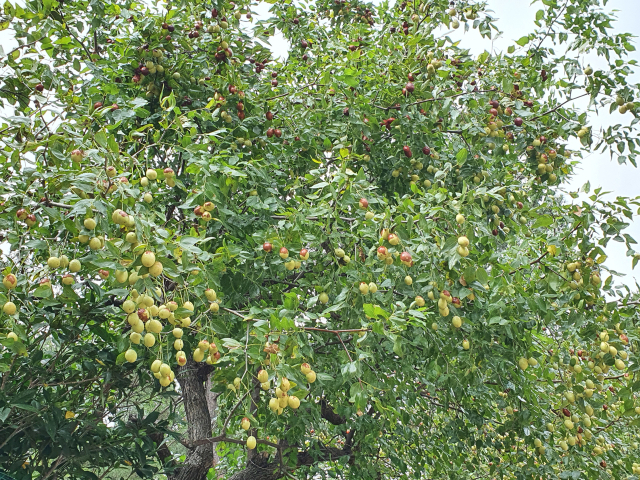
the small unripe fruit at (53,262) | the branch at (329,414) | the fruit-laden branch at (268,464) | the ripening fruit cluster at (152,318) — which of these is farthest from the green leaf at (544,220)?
the branch at (329,414)

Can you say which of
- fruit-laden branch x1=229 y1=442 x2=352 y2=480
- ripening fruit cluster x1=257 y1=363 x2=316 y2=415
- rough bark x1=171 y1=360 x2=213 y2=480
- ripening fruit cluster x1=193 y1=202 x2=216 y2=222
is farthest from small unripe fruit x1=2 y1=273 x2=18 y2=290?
fruit-laden branch x1=229 y1=442 x2=352 y2=480

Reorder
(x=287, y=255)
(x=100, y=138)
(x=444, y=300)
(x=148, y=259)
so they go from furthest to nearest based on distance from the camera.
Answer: (x=287, y=255), (x=444, y=300), (x=100, y=138), (x=148, y=259)

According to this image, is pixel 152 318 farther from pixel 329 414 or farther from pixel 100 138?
pixel 329 414

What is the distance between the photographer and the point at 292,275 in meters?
3.36

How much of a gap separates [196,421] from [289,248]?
2.45 meters

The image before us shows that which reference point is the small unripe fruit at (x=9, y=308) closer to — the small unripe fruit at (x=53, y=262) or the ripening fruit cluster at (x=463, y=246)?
the small unripe fruit at (x=53, y=262)

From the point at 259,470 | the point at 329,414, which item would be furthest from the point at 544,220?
the point at 259,470

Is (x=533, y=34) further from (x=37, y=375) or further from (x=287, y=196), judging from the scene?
(x=37, y=375)

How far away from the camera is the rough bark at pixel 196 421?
3.85 m

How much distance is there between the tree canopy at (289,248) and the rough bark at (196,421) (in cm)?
2

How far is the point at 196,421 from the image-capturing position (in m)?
4.04

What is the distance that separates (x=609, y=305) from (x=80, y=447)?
3.01 m

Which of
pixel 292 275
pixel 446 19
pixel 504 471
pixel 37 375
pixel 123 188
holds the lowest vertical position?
pixel 37 375

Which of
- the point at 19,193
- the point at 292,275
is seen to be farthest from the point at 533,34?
the point at 19,193
